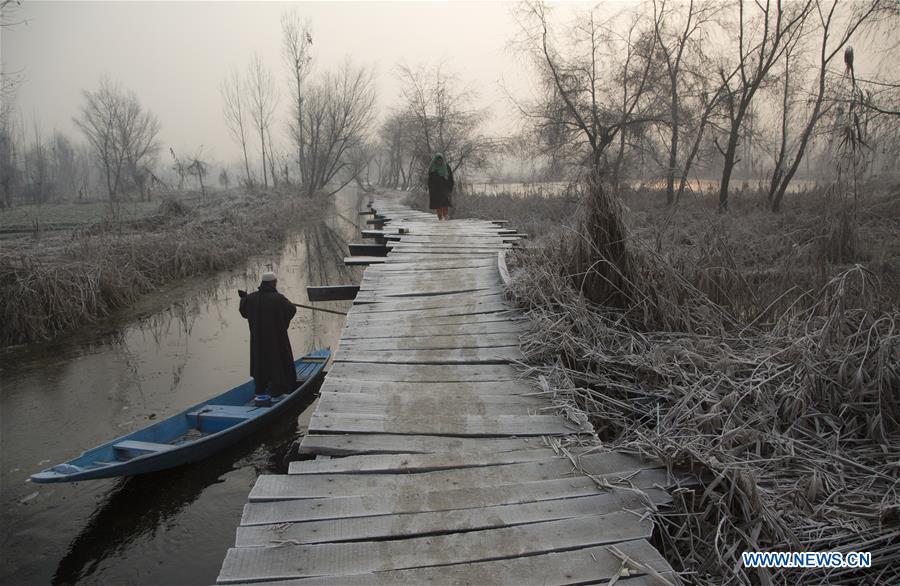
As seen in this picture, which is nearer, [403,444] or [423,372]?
[403,444]

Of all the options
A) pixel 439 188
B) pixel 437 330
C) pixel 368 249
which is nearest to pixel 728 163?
pixel 439 188

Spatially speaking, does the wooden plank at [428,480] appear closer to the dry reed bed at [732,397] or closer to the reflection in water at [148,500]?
the dry reed bed at [732,397]

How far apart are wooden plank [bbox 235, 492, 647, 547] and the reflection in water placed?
8.79 feet

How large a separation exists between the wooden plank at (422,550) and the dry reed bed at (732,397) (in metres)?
0.40

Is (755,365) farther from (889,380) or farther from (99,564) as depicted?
(99,564)

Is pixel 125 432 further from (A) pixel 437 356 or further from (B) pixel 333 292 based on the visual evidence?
(A) pixel 437 356

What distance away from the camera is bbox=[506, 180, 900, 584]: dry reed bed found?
2.51 meters

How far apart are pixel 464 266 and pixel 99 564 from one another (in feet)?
17.0

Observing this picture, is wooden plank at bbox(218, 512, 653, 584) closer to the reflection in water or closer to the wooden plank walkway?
the wooden plank walkway

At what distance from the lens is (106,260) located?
10570mm

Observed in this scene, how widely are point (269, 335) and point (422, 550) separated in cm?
397

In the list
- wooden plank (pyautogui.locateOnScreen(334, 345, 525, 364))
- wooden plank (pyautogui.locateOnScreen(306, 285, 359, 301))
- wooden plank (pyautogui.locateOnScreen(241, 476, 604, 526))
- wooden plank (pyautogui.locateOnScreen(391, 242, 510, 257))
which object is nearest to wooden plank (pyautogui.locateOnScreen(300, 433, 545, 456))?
wooden plank (pyautogui.locateOnScreen(241, 476, 604, 526))

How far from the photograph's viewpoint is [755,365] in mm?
3928

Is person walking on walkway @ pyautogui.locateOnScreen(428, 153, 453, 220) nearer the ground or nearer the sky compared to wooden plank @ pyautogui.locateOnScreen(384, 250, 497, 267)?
nearer the sky
